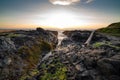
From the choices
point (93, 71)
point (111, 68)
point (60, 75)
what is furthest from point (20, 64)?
point (111, 68)

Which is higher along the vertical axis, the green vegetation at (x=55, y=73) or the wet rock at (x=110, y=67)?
the wet rock at (x=110, y=67)

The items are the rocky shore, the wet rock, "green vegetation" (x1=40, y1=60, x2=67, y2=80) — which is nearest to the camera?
the wet rock

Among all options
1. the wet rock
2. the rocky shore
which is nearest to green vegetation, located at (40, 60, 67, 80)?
the rocky shore

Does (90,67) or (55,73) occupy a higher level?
(90,67)

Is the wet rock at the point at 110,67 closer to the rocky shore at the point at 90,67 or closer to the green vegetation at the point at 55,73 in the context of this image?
the rocky shore at the point at 90,67

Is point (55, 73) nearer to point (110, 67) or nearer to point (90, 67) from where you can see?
point (90, 67)

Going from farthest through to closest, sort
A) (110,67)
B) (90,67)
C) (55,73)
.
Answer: (55,73) → (90,67) → (110,67)

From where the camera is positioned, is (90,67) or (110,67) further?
(90,67)

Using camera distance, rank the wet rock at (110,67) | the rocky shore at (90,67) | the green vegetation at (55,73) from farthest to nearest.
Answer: the green vegetation at (55,73), the rocky shore at (90,67), the wet rock at (110,67)

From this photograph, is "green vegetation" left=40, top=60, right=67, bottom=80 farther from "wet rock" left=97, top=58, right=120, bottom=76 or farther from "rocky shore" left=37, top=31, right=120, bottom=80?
"wet rock" left=97, top=58, right=120, bottom=76

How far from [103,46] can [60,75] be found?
31.3 feet

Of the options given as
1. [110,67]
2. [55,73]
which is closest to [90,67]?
[110,67]

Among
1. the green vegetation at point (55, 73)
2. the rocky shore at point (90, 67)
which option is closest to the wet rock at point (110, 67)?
the rocky shore at point (90, 67)

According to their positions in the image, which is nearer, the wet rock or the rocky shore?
the wet rock
